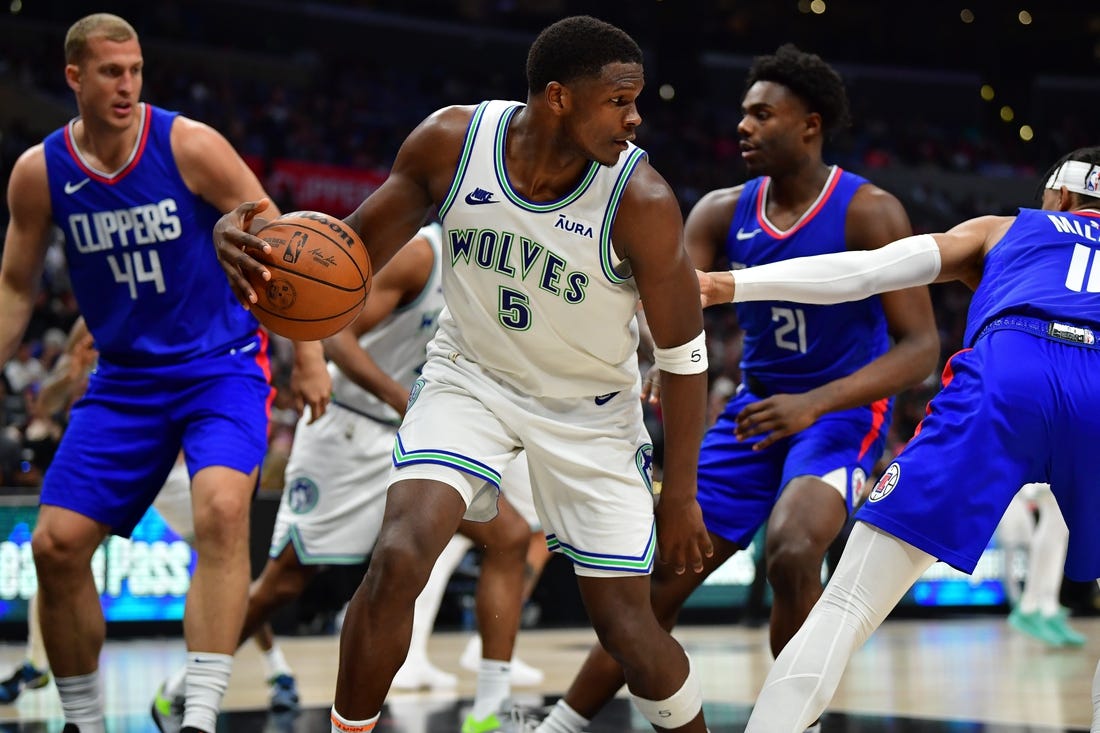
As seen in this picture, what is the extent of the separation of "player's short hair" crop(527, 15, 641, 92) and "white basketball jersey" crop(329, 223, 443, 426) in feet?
7.11

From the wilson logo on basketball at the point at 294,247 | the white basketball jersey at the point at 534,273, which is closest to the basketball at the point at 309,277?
the wilson logo on basketball at the point at 294,247

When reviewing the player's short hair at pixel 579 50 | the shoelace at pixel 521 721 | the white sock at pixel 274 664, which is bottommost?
the white sock at pixel 274 664

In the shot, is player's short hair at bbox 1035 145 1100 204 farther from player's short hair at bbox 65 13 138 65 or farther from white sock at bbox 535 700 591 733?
player's short hair at bbox 65 13 138 65

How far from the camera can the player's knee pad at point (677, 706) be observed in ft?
12.0

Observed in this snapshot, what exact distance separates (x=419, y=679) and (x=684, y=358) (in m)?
3.44

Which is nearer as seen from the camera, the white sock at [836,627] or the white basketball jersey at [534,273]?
the white sock at [836,627]

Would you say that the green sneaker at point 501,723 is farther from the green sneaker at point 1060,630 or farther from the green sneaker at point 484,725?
the green sneaker at point 1060,630

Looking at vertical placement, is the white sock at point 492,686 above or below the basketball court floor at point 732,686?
above

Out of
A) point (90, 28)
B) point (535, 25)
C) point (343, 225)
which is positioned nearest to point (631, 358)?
point (343, 225)

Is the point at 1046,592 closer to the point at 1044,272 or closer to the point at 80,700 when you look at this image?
the point at 1044,272

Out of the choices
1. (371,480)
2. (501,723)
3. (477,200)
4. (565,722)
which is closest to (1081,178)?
(477,200)

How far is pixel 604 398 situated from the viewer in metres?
3.69

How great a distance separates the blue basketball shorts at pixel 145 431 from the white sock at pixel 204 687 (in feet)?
1.86

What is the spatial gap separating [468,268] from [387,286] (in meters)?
1.95
